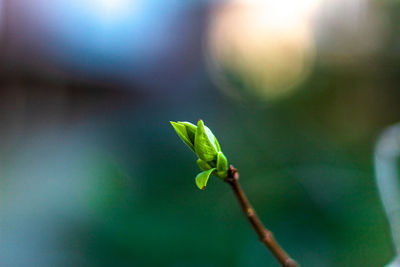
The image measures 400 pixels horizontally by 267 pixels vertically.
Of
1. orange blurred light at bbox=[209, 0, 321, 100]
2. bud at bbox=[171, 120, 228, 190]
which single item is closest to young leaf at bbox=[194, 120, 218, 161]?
bud at bbox=[171, 120, 228, 190]

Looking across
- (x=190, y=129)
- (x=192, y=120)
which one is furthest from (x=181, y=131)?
(x=192, y=120)

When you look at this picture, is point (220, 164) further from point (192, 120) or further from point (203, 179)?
point (192, 120)

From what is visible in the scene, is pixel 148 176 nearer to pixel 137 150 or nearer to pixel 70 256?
pixel 137 150

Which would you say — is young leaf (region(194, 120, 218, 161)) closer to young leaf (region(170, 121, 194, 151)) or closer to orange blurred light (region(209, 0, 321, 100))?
young leaf (region(170, 121, 194, 151))

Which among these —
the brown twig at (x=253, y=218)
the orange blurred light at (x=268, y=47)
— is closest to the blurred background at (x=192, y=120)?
the orange blurred light at (x=268, y=47)

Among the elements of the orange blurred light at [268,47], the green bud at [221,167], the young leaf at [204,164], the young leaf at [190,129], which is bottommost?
the green bud at [221,167]

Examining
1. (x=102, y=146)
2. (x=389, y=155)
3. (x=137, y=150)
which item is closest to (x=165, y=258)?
(x=137, y=150)

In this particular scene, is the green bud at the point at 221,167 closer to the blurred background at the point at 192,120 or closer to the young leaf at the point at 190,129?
the young leaf at the point at 190,129

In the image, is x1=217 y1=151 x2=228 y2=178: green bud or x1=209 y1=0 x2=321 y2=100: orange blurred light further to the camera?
x1=209 y1=0 x2=321 y2=100: orange blurred light
